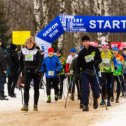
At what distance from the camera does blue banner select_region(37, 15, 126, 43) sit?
Result: 19.8 metres

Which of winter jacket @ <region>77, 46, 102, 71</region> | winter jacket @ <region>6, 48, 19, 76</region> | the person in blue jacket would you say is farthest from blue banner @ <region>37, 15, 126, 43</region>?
winter jacket @ <region>77, 46, 102, 71</region>

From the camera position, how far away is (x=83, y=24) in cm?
1991

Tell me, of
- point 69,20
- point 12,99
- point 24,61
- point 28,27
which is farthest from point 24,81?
point 28,27

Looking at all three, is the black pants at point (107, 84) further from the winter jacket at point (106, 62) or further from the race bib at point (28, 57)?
the race bib at point (28, 57)

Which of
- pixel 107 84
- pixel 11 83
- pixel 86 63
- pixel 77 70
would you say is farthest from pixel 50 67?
pixel 86 63

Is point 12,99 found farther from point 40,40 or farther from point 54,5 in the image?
point 54,5

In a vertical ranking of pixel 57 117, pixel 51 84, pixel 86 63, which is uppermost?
pixel 86 63

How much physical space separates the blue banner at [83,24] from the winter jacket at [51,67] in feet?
11.8

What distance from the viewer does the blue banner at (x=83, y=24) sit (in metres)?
19.8

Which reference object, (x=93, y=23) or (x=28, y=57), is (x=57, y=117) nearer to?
(x=28, y=57)

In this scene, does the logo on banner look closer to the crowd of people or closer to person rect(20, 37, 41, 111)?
the crowd of people

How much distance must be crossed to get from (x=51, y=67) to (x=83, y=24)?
13.1ft

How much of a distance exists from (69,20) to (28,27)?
41.7m

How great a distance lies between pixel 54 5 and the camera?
4031cm
